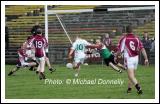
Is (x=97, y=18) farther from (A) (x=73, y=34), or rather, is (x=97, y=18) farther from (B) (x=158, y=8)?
(B) (x=158, y=8)

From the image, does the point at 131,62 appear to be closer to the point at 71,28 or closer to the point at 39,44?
the point at 39,44

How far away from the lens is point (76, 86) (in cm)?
1808

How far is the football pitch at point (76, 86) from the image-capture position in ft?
51.4

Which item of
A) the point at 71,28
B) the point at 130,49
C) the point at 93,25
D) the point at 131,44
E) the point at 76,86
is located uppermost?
the point at 93,25

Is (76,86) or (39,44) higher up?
(39,44)

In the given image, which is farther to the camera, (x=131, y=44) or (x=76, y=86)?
(x=76, y=86)

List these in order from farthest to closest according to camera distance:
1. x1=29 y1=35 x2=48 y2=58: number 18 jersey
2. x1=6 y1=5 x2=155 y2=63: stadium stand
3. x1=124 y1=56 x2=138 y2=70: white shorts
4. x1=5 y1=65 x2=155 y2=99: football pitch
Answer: x1=6 y1=5 x2=155 y2=63: stadium stand, x1=29 y1=35 x2=48 y2=58: number 18 jersey, x1=124 y1=56 x2=138 y2=70: white shorts, x1=5 y1=65 x2=155 y2=99: football pitch

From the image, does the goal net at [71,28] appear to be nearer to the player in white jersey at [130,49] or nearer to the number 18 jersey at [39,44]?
the number 18 jersey at [39,44]

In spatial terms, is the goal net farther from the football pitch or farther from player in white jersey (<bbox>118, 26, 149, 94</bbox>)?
player in white jersey (<bbox>118, 26, 149, 94</bbox>)

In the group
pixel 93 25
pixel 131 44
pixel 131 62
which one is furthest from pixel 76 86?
pixel 93 25

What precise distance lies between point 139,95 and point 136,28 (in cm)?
1450

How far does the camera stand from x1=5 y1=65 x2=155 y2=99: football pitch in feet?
51.4

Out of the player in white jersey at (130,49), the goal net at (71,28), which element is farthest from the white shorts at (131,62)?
the goal net at (71,28)

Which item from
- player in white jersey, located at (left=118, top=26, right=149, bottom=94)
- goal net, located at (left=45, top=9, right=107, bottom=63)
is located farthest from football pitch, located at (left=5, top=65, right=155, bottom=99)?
goal net, located at (left=45, top=9, right=107, bottom=63)
